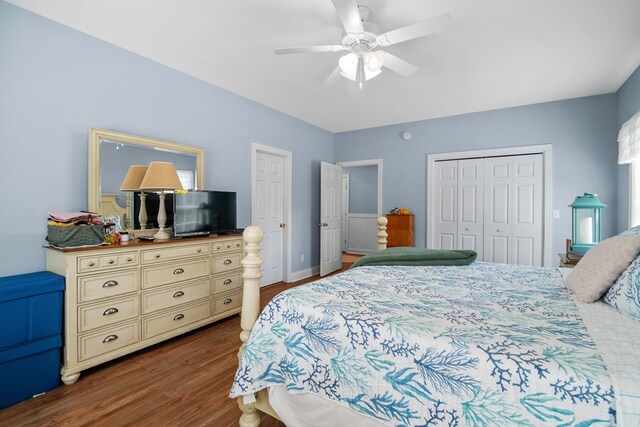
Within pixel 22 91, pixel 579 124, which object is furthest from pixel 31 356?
pixel 579 124

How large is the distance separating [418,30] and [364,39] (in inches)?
15.6

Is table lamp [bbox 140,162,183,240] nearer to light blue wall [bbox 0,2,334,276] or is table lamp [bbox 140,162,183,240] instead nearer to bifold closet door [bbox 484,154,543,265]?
light blue wall [bbox 0,2,334,276]

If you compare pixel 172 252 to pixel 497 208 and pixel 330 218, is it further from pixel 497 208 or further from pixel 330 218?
pixel 497 208

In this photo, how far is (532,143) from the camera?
417cm

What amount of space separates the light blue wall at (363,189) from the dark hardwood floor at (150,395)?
5.41 m

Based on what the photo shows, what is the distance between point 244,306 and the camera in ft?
5.28

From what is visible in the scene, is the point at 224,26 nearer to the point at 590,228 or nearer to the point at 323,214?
the point at 323,214

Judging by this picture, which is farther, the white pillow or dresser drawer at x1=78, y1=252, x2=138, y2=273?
dresser drawer at x1=78, y1=252, x2=138, y2=273

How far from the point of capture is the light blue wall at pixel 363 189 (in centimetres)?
746

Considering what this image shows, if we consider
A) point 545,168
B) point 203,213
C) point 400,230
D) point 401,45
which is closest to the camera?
point 401,45

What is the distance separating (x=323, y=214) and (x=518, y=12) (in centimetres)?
356

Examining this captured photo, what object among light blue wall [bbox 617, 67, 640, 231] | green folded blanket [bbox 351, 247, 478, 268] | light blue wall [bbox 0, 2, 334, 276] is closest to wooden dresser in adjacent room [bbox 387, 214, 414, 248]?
light blue wall [bbox 617, 67, 640, 231]

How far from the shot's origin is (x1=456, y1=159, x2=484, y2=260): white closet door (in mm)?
4566

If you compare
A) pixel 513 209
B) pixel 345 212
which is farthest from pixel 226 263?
pixel 345 212
